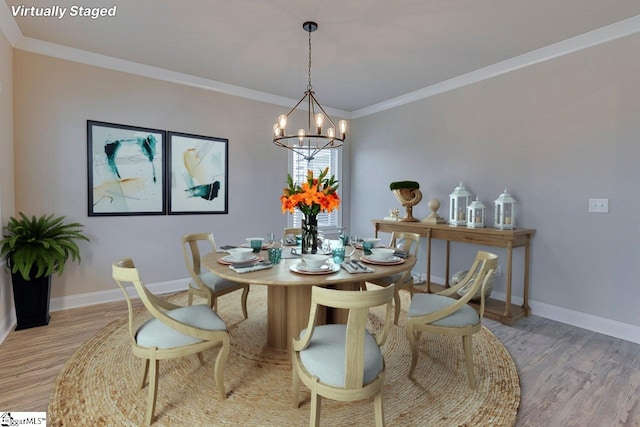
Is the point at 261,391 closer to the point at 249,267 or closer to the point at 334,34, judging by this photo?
the point at 249,267

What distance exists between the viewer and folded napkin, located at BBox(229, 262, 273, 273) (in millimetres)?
2022

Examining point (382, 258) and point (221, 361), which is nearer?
point (221, 361)

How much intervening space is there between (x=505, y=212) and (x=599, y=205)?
79cm

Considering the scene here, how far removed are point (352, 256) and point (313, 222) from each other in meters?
0.41

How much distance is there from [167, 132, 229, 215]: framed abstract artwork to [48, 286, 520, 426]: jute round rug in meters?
1.87

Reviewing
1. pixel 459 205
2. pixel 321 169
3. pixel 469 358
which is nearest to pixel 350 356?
pixel 469 358

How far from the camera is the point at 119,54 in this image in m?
3.40

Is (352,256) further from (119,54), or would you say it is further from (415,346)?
(119,54)

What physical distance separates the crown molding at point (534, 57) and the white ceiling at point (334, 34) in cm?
1

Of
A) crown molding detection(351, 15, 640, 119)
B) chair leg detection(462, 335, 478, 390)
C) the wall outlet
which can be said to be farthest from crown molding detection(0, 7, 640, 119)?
chair leg detection(462, 335, 478, 390)

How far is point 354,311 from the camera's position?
1351mm

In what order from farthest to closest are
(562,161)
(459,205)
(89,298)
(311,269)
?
1. (459,205)
2. (89,298)
3. (562,161)
4. (311,269)

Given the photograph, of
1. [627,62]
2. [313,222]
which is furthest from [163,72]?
[627,62]

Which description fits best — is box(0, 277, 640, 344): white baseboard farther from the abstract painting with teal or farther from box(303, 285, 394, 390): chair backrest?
box(303, 285, 394, 390): chair backrest
